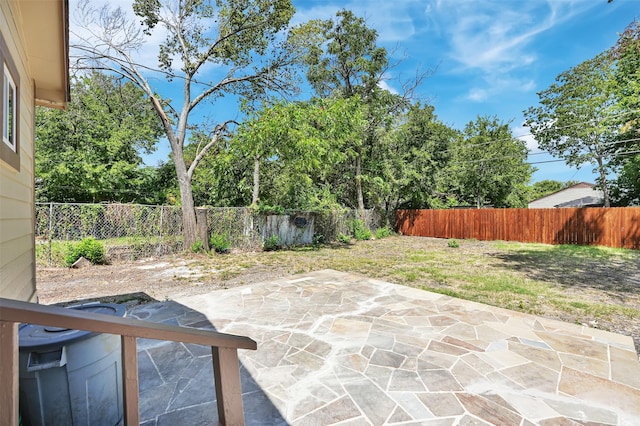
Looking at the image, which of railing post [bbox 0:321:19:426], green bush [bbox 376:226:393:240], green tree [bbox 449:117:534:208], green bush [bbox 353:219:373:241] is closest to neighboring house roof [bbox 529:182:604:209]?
green tree [bbox 449:117:534:208]

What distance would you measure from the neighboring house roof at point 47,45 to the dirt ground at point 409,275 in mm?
3098

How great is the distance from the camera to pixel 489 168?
1945cm

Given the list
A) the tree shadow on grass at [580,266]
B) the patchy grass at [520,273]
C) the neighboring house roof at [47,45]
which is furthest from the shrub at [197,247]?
the tree shadow on grass at [580,266]

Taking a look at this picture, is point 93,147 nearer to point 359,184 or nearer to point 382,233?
point 359,184

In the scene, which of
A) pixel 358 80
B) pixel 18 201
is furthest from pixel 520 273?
pixel 358 80

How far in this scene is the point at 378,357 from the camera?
9.14 ft

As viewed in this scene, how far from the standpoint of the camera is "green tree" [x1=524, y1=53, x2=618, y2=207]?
17.6m

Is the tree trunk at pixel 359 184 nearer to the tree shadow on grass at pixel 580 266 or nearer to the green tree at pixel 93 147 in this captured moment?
the tree shadow on grass at pixel 580 266

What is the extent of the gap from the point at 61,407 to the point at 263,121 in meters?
8.47

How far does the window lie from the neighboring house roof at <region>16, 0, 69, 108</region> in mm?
703

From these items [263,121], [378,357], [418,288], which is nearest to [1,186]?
[378,357]

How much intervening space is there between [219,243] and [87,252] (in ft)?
10.9

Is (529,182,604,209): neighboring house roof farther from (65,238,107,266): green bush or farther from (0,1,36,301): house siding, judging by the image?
(0,1,36,301): house siding

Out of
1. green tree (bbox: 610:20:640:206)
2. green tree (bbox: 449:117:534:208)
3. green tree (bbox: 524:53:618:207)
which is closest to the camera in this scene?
green tree (bbox: 610:20:640:206)
